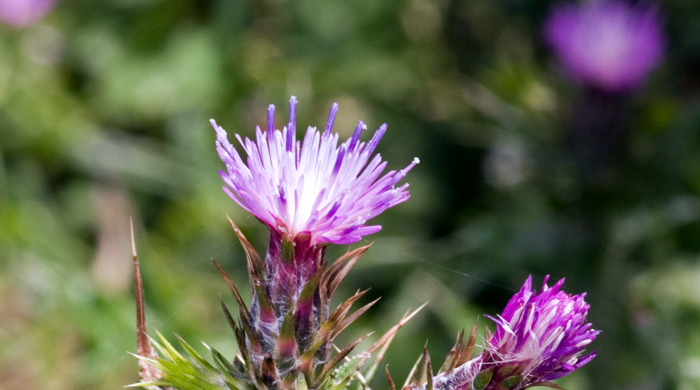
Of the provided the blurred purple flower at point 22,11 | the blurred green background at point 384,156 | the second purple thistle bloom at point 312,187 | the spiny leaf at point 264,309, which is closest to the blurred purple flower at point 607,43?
the blurred green background at point 384,156

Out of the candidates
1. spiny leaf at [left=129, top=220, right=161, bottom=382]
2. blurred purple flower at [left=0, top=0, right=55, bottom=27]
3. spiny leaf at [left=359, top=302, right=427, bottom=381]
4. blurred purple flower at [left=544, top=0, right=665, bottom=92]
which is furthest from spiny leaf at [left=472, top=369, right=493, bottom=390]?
blurred purple flower at [left=0, top=0, right=55, bottom=27]

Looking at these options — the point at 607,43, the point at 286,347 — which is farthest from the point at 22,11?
the point at 286,347

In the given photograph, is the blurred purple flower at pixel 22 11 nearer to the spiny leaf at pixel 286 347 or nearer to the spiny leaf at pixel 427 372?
the spiny leaf at pixel 286 347

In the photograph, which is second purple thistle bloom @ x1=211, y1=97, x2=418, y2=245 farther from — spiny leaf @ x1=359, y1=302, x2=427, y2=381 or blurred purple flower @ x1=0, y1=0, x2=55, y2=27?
blurred purple flower @ x1=0, y1=0, x2=55, y2=27

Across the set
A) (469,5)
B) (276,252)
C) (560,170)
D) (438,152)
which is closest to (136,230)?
(438,152)

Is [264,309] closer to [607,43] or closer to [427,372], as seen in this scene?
[427,372]
